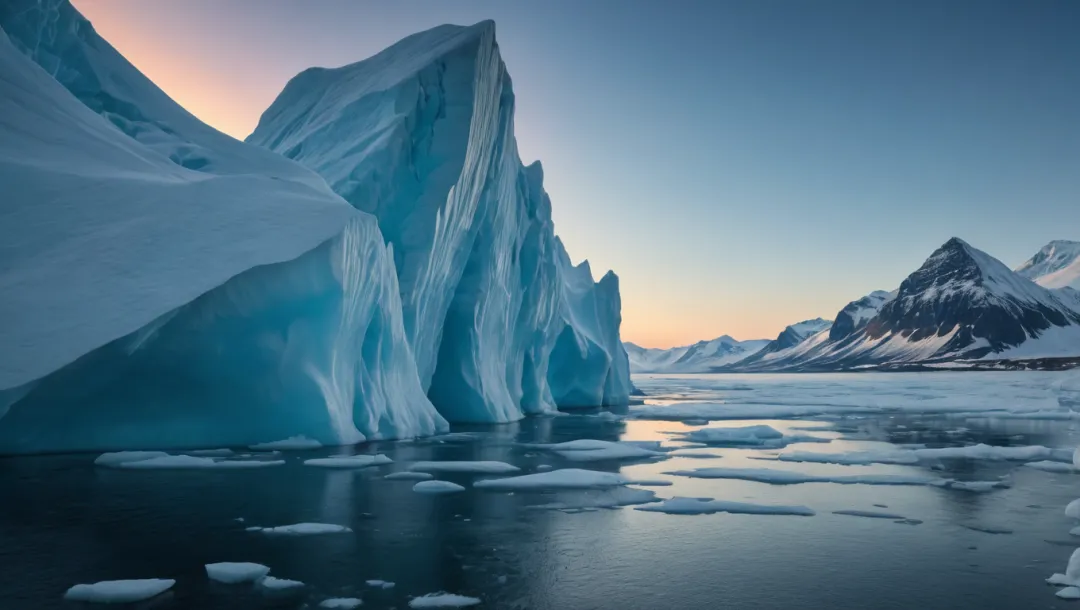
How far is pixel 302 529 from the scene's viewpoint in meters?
7.21

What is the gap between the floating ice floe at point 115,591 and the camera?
16.5 ft

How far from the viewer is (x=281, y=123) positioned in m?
27.0

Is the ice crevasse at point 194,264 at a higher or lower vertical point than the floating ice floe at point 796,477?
higher

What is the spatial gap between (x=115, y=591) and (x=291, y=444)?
9248 millimetres

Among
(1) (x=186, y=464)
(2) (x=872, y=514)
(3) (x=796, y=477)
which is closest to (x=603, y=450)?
(3) (x=796, y=477)

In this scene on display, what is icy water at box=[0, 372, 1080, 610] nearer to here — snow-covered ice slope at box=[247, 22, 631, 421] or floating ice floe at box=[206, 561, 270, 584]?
floating ice floe at box=[206, 561, 270, 584]

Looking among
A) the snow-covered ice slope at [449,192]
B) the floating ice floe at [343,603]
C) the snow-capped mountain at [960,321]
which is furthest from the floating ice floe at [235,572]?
the snow-capped mountain at [960,321]

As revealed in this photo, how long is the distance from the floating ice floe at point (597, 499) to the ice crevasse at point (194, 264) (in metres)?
6.11

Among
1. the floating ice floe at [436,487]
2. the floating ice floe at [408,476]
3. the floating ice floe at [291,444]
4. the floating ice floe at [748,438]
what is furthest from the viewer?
the floating ice floe at [748,438]

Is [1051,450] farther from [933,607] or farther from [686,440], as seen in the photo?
[933,607]

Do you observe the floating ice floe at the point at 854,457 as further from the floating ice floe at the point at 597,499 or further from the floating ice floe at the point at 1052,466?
the floating ice floe at the point at 597,499

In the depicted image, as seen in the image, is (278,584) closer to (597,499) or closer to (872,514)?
(597,499)

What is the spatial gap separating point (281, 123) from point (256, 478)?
1943 centimetres

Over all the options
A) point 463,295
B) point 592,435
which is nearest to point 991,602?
point 592,435
